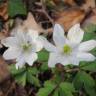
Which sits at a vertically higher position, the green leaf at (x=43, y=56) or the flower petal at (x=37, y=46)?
the flower petal at (x=37, y=46)

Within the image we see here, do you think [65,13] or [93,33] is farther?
[65,13]

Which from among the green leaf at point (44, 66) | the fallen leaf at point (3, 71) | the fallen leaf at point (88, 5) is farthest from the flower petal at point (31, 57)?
the fallen leaf at point (88, 5)

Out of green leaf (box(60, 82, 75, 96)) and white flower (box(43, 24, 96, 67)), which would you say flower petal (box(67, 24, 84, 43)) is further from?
green leaf (box(60, 82, 75, 96))

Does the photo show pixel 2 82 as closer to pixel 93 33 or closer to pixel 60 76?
pixel 60 76

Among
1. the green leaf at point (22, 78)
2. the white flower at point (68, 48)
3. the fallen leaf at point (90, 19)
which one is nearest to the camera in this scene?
the white flower at point (68, 48)

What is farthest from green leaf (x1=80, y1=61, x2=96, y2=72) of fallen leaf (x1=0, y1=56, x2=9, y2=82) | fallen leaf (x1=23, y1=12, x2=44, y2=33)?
fallen leaf (x1=23, y1=12, x2=44, y2=33)

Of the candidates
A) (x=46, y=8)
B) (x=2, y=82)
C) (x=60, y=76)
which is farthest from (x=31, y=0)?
(x=60, y=76)

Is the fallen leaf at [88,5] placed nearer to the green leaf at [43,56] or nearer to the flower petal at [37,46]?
the green leaf at [43,56]

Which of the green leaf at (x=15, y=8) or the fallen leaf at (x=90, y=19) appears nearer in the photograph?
the fallen leaf at (x=90, y=19)
